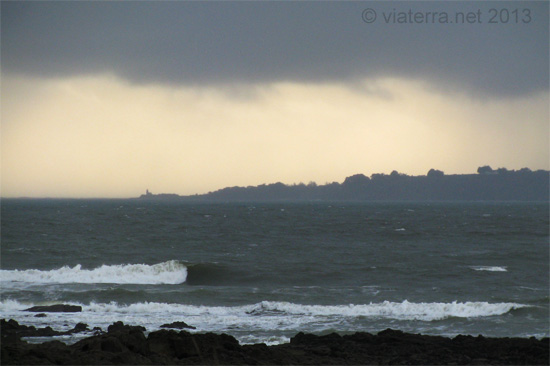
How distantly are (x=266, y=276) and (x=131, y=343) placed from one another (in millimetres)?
23077

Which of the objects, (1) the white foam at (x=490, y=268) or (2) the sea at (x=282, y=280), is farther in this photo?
(1) the white foam at (x=490, y=268)

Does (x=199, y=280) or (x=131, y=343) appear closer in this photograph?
(x=131, y=343)

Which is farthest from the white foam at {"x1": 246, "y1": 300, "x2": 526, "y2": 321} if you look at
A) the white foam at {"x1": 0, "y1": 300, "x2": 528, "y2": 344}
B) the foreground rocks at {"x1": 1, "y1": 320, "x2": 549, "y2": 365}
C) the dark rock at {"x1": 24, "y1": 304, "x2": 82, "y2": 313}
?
the foreground rocks at {"x1": 1, "y1": 320, "x2": 549, "y2": 365}

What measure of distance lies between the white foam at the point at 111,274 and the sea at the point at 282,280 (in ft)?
0.22

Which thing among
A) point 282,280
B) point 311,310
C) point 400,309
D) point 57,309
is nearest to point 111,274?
point 282,280

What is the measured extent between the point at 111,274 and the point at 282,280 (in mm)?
11073

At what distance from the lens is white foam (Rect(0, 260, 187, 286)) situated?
33.9m

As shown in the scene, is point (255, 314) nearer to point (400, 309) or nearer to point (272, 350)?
point (400, 309)

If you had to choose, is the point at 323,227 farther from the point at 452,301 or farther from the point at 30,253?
the point at 452,301

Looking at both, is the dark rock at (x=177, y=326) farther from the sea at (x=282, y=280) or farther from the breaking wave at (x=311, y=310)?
the breaking wave at (x=311, y=310)

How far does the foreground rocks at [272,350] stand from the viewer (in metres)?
11.5

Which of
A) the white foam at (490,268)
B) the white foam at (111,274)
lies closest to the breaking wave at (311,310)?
the white foam at (111,274)

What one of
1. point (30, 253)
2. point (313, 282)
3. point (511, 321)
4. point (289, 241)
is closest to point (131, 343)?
point (511, 321)

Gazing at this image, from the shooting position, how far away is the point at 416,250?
46.2 meters
